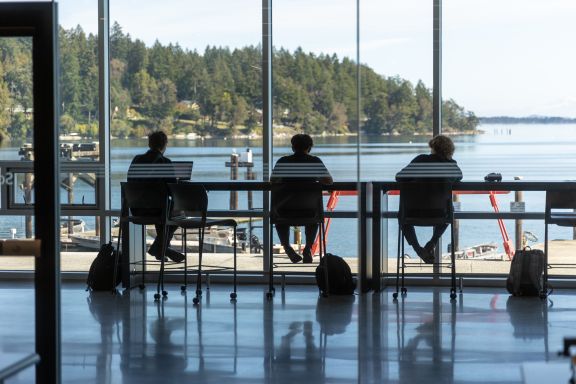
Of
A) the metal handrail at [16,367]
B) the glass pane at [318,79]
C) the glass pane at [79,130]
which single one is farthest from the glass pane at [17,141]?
the glass pane at [318,79]

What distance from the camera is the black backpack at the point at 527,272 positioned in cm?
727


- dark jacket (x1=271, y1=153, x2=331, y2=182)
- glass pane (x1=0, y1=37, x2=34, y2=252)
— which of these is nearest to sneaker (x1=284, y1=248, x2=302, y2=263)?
dark jacket (x1=271, y1=153, x2=331, y2=182)

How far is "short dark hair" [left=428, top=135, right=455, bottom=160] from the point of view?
21.3ft

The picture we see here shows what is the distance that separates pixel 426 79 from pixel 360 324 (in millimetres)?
1465

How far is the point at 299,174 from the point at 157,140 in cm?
105

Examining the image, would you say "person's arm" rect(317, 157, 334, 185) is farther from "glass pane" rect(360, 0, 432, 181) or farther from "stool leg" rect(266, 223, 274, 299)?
"glass pane" rect(360, 0, 432, 181)

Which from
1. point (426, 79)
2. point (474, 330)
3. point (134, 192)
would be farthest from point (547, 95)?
point (134, 192)

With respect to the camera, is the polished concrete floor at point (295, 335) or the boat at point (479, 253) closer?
the polished concrete floor at point (295, 335)

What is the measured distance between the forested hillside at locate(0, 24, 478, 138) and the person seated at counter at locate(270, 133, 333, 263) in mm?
305

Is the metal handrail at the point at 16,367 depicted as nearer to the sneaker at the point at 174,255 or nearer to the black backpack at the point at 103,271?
the black backpack at the point at 103,271

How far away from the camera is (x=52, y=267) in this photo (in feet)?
13.5

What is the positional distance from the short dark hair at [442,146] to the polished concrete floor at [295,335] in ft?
3.23

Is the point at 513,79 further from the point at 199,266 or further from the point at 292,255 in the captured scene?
the point at 199,266

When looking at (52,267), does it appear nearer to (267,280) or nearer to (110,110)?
(110,110)
